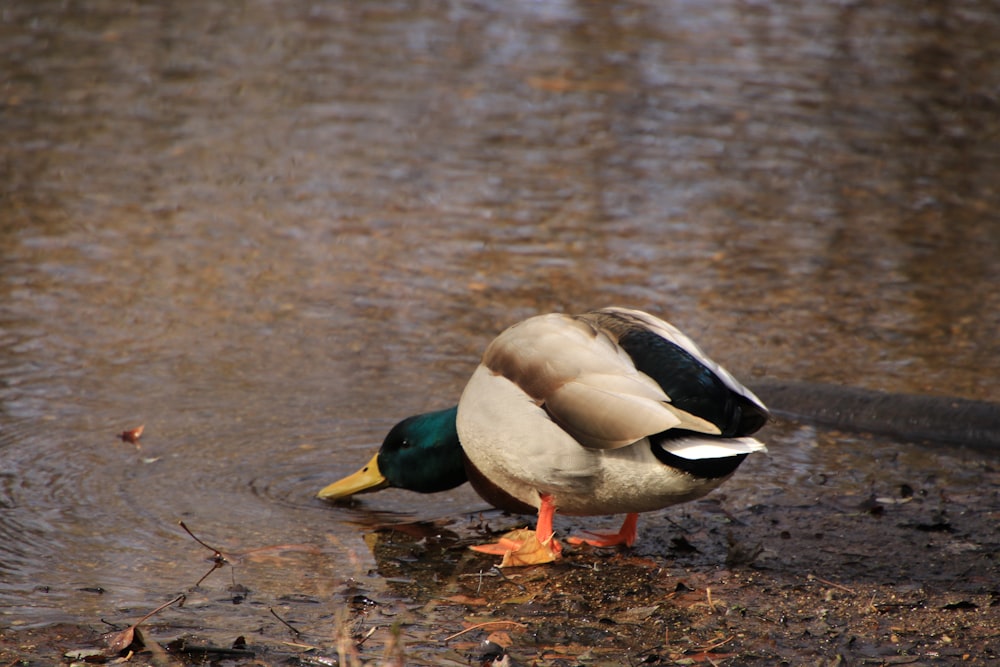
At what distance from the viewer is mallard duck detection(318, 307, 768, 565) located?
3.53 m

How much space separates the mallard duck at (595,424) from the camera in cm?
353

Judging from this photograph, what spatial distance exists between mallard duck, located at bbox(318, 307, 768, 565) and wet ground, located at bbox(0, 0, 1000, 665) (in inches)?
9.0

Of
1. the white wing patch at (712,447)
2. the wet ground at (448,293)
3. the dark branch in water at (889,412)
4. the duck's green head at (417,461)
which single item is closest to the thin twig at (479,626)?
the wet ground at (448,293)

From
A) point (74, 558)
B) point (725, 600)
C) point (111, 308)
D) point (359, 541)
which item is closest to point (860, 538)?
point (725, 600)

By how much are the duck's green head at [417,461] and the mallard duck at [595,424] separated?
0.01 meters

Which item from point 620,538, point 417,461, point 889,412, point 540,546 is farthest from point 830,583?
point 889,412

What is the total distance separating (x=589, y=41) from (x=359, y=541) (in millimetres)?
8699

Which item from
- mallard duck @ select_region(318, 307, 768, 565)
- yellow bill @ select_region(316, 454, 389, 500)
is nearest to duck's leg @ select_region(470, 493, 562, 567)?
mallard duck @ select_region(318, 307, 768, 565)

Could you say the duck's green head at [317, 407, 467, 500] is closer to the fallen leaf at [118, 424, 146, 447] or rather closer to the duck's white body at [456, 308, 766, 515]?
the duck's white body at [456, 308, 766, 515]

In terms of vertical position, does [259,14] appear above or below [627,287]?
above

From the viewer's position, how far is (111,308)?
609 cm

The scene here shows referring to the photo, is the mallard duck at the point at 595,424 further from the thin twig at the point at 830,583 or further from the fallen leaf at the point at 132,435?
the fallen leaf at the point at 132,435

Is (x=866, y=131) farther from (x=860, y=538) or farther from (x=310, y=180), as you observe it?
(x=860, y=538)

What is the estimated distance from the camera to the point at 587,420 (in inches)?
141
